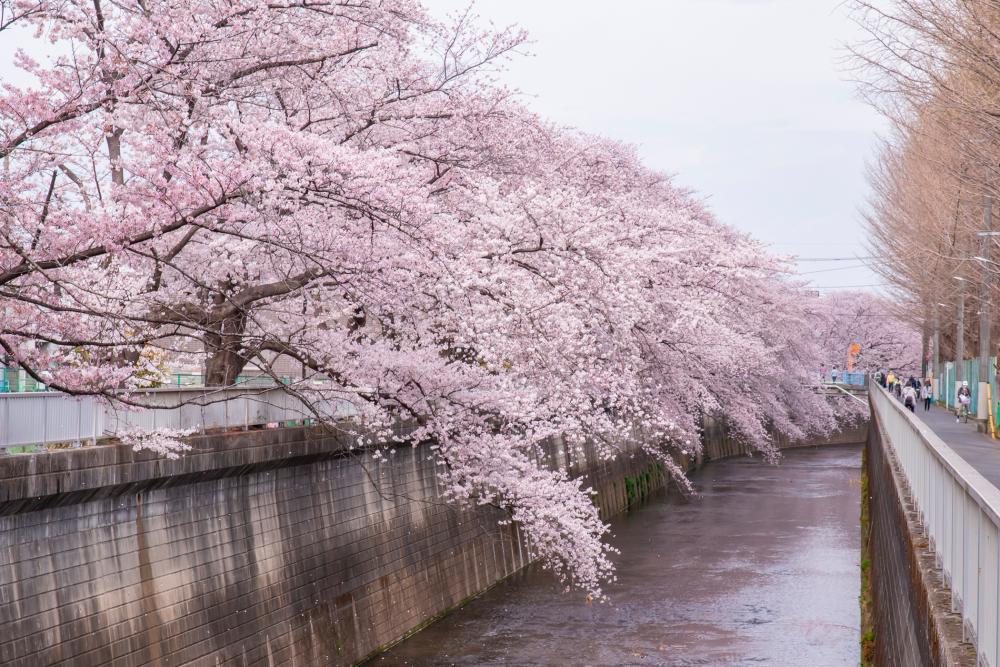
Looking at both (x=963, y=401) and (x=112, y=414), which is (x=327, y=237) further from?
(x=963, y=401)

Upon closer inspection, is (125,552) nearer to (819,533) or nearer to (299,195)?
(299,195)

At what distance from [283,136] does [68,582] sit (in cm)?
528

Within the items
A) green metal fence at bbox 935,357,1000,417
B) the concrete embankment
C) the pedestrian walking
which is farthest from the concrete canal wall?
the pedestrian walking

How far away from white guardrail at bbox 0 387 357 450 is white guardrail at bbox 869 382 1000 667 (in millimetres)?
6134

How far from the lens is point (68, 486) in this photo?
12859 millimetres

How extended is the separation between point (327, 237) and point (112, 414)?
3.35 m

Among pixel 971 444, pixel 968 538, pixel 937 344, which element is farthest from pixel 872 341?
pixel 968 538

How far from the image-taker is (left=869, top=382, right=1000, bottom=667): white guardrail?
19.4ft

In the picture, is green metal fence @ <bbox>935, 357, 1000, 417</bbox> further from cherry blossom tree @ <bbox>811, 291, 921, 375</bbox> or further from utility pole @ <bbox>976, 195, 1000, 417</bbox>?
cherry blossom tree @ <bbox>811, 291, 921, 375</bbox>

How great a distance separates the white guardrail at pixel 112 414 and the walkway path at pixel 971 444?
11.3m

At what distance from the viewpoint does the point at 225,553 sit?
16500 mm

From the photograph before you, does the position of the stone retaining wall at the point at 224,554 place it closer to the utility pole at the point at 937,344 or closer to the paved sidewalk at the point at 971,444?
the paved sidewalk at the point at 971,444

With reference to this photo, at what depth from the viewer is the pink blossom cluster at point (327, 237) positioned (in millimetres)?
11570

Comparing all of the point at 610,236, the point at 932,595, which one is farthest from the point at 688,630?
the point at 932,595
